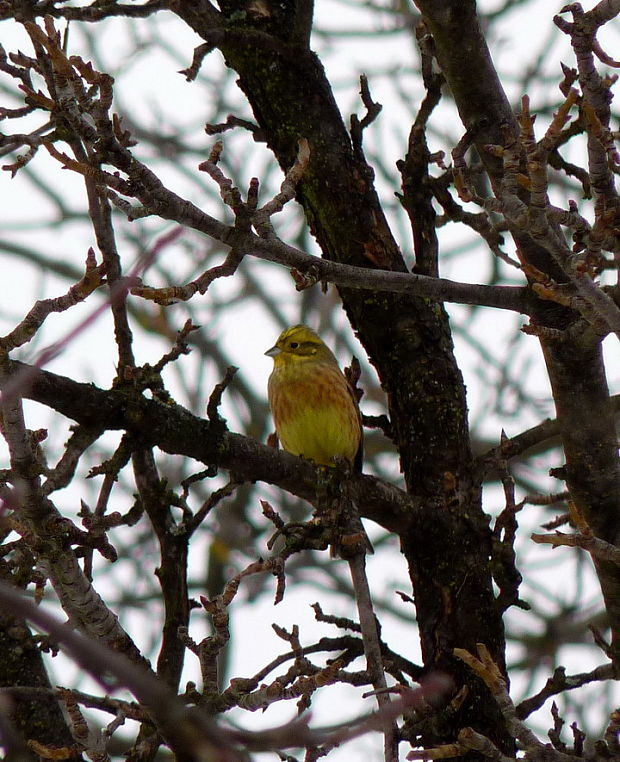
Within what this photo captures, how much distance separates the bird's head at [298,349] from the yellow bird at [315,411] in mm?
50

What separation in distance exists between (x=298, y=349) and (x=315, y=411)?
88cm

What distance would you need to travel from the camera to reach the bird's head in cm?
674

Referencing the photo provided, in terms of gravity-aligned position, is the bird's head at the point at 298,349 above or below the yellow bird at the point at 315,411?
above

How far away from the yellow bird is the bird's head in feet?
0.16

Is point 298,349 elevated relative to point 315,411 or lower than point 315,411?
elevated

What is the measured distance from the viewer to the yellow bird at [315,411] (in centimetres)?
606

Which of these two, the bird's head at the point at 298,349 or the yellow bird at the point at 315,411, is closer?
the yellow bird at the point at 315,411

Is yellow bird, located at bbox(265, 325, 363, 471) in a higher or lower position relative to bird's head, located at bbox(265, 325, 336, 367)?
lower

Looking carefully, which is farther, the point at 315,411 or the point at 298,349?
the point at 298,349

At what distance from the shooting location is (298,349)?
270 inches

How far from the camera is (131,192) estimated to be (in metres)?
2.70

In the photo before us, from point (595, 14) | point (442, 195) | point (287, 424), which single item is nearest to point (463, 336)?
point (287, 424)

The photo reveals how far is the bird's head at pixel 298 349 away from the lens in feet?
22.1

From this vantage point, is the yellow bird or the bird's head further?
the bird's head
